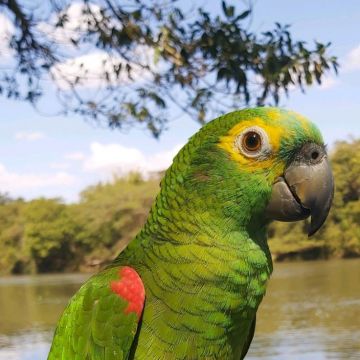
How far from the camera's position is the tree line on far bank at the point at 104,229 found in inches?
1297

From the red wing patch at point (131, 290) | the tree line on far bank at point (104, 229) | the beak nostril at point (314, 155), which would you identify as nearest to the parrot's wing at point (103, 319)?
the red wing patch at point (131, 290)

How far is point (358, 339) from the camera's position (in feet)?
33.8

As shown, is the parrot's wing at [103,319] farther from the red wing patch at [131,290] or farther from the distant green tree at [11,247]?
the distant green tree at [11,247]

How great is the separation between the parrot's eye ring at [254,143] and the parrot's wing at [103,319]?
64cm

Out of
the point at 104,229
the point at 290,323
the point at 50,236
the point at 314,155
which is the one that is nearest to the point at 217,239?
the point at 314,155

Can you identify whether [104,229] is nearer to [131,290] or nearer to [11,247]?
[11,247]

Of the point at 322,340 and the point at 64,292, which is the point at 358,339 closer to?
the point at 322,340

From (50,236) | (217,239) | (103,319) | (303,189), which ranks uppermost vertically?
(303,189)

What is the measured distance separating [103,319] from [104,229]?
3634 centimetres

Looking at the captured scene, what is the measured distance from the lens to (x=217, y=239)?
7.07 ft

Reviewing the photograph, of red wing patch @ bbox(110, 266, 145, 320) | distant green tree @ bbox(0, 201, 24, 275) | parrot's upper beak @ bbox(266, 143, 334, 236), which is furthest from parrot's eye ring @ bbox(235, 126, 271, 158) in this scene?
distant green tree @ bbox(0, 201, 24, 275)

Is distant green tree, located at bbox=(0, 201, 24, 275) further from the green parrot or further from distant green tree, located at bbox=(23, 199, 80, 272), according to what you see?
the green parrot

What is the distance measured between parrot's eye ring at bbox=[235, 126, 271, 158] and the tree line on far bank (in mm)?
28800

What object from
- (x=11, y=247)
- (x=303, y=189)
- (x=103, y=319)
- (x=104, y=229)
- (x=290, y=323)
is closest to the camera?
(x=303, y=189)
